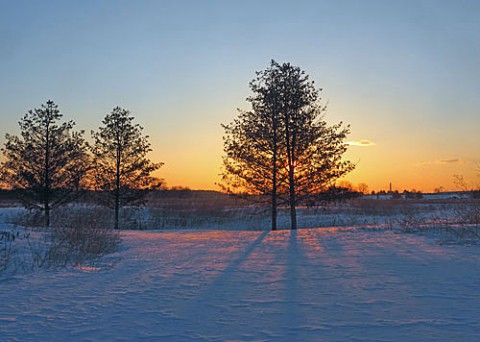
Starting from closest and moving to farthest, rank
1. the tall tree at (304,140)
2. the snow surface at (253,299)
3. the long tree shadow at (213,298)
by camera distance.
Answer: the snow surface at (253,299), the long tree shadow at (213,298), the tall tree at (304,140)

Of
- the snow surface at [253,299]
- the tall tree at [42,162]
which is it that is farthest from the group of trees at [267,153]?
the snow surface at [253,299]

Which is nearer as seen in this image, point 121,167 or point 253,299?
point 253,299

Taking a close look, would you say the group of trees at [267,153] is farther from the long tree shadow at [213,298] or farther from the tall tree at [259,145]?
the long tree shadow at [213,298]

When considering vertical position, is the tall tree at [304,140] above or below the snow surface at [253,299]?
above

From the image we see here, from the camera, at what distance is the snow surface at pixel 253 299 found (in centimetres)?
437

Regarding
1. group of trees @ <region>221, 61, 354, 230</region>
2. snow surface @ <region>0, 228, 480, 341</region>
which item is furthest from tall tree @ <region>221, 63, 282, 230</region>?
snow surface @ <region>0, 228, 480, 341</region>

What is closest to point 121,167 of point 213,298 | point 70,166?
point 70,166

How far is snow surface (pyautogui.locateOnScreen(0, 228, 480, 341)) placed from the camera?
14.3 feet

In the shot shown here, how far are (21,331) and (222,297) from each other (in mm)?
2616

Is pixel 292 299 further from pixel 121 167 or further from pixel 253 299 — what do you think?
pixel 121 167

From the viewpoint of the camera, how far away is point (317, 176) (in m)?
20.8

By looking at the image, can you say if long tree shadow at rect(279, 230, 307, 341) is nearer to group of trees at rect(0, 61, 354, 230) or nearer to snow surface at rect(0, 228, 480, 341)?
snow surface at rect(0, 228, 480, 341)

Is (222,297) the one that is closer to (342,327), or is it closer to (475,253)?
(342,327)

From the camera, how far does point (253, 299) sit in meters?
5.83
